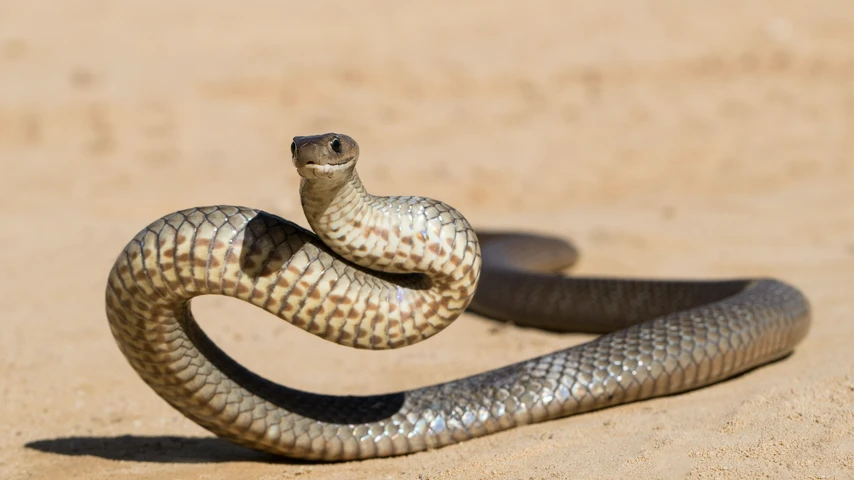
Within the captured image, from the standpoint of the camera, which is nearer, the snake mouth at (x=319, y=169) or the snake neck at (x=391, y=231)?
the snake mouth at (x=319, y=169)

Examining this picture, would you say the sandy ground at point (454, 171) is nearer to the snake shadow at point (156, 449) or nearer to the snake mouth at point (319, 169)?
the snake shadow at point (156, 449)

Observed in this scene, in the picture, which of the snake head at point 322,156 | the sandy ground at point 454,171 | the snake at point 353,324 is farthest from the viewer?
the sandy ground at point 454,171

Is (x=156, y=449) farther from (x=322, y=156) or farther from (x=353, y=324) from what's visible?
(x=322, y=156)

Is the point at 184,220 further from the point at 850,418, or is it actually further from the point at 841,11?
the point at 841,11

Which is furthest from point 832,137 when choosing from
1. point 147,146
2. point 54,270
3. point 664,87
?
point 54,270

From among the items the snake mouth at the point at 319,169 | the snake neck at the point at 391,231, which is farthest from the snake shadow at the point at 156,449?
the snake mouth at the point at 319,169

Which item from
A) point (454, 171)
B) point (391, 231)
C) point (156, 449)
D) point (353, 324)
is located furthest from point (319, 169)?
point (454, 171)

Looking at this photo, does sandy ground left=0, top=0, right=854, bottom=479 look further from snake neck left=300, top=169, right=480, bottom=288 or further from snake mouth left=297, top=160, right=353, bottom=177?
snake mouth left=297, top=160, right=353, bottom=177
